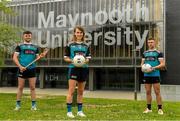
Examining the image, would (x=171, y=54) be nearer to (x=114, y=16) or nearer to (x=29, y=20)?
(x=114, y=16)

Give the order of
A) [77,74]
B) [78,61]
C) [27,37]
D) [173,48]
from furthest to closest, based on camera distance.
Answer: [173,48] → [27,37] → [77,74] → [78,61]

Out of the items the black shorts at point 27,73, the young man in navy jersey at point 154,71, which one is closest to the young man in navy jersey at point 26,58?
the black shorts at point 27,73

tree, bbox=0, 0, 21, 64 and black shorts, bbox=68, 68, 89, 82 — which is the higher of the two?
tree, bbox=0, 0, 21, 64

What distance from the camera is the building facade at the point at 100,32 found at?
44.7m

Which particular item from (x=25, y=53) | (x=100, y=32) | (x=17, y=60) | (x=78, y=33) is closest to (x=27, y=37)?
(x=25, y=53)

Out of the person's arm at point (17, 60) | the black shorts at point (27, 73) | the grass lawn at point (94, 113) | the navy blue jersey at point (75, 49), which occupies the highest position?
the navy blue jersey at point (75, 49)

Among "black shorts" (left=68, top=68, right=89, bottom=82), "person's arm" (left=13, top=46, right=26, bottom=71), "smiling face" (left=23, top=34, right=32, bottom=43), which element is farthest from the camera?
"smiling face" (left=23, top=34, right=32, bottom=43)

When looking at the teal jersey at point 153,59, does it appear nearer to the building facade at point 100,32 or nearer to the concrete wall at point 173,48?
the building facade at point 100,32

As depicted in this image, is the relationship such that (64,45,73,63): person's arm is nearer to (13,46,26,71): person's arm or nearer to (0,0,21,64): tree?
(13,46,26,71): person's arm

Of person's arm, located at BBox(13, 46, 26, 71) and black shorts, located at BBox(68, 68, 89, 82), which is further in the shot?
person's arm, located at BBox(13, 46, 26, 71)

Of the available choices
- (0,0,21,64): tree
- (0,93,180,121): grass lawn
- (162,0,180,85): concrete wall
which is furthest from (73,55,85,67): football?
(162,0,180,85): concrete wall

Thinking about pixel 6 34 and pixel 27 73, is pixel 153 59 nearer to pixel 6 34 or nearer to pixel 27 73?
pixel 27 73

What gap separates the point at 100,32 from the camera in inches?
1842

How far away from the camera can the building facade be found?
147ft
